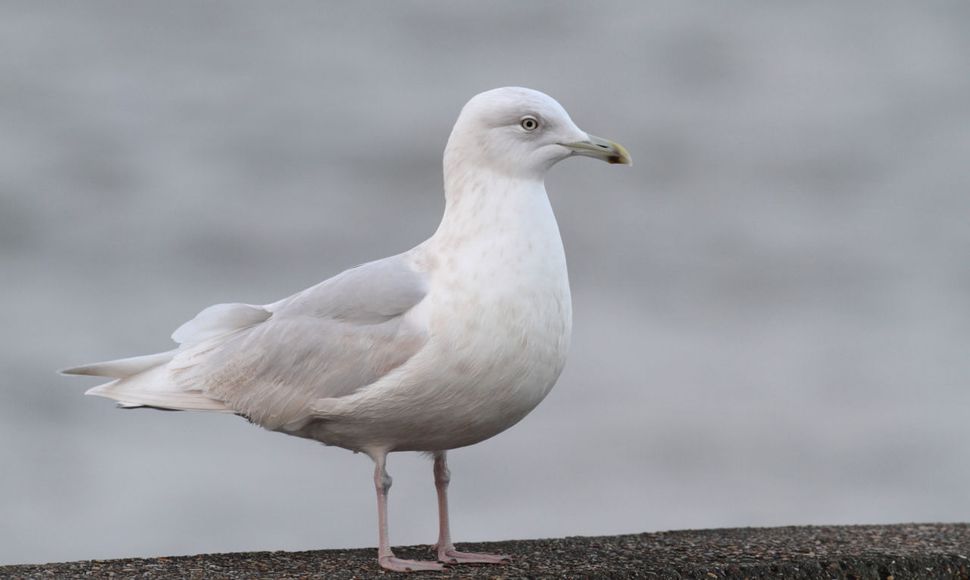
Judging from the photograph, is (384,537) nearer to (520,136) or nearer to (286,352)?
(286,352)

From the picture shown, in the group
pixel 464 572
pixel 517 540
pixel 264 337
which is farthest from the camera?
pixel 517 540

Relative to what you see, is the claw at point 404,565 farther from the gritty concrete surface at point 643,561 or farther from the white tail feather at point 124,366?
the white tail feather at point 124,366

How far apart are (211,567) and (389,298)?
1.20 m

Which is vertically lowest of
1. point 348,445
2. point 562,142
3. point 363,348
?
point 348,445

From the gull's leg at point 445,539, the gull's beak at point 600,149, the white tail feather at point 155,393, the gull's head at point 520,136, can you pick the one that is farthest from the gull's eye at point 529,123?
the white tail feather at point 155,393

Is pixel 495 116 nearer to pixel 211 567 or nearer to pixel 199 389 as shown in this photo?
pixel 199 389

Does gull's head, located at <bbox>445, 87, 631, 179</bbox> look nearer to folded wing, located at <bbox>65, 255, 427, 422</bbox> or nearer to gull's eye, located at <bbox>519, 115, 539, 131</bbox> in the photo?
gull's eye, located at <bbox>519, 115, 539, 131</bbox>

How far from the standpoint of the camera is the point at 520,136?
489 centimetres

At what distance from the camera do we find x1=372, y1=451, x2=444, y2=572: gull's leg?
15.3ft

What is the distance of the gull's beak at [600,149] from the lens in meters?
4.86

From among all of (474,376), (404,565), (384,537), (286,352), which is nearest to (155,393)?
(286,352)

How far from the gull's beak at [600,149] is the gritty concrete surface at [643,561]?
4.95 ft

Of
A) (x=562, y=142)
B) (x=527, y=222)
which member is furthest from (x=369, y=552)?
(x=562, y=142)

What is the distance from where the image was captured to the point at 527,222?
15.8ft
